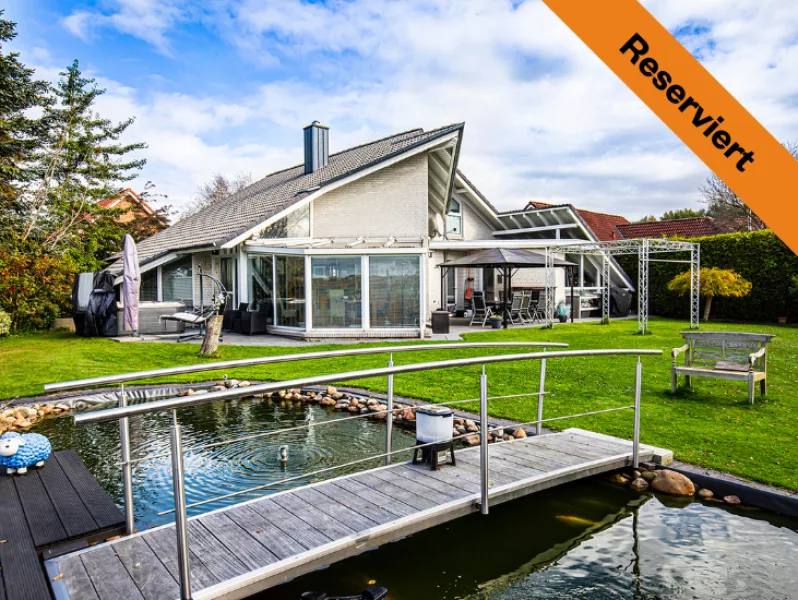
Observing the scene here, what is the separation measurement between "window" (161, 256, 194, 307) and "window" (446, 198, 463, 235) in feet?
33.5

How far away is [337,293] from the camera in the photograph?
15.0 metres

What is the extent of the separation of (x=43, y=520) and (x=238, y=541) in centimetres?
158

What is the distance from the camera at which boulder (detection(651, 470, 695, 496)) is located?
198 inches

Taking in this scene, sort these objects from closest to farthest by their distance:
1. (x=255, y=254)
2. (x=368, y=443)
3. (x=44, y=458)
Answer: (x=44, y=458), (x=368, y=443), (x=255, y=254)

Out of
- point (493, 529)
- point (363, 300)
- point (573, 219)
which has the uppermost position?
point (573, 219)

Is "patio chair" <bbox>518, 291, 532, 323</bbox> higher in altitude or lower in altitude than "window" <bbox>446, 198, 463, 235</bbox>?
lower

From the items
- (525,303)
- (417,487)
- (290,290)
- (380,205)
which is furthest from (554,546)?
(380,205)

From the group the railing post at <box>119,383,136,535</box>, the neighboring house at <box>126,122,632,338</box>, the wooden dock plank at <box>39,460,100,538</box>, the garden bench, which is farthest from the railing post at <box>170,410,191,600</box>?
the neighboring house at <box>126,122,632,338</box>

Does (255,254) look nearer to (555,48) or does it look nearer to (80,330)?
(80,330)

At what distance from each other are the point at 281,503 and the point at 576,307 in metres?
18.3

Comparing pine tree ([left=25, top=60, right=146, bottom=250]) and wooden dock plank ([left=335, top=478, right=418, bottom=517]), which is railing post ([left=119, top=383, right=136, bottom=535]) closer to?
wooden dock plank ([left=335, top=478, right=418, bottom=517])

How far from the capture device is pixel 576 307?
2081 centimetres

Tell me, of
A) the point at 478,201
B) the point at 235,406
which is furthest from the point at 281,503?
the point at 478,201

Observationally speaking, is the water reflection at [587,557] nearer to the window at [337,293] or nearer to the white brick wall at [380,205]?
the window at [337,293]
